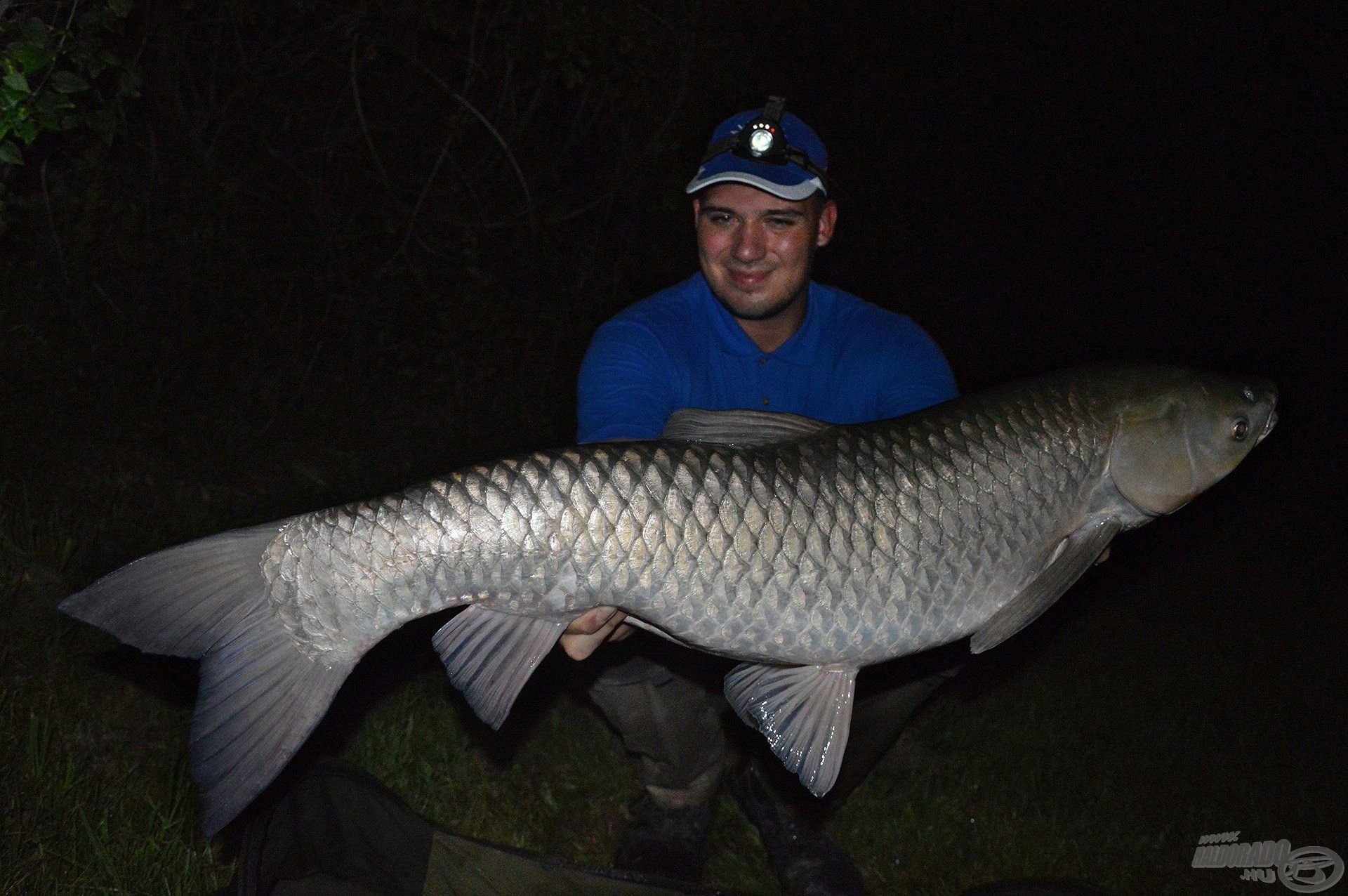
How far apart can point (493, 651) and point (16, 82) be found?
124 cm

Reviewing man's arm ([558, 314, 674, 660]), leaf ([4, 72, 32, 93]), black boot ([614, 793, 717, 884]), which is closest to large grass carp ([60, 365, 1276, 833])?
man's arm ([558, 314, 674, 660])

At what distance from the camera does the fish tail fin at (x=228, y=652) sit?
1.67 metres

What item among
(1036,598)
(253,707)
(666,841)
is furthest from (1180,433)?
(253,707)

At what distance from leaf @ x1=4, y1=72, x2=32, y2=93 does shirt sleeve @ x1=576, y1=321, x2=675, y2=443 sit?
1.11 meters

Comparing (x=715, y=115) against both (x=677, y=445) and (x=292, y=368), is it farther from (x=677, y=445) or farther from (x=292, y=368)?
(x=677, y=445)

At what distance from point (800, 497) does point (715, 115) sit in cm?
325

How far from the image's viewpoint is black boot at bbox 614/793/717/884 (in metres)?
2.63

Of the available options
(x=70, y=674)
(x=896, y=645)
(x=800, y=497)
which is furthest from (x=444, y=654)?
(x=70, y=674)

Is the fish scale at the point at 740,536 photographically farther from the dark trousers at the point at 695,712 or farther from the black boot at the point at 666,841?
the black boot at the point at 666,841

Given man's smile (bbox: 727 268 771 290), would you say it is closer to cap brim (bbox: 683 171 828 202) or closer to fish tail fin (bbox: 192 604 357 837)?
cap brim (bbox: 683 171 828 202)

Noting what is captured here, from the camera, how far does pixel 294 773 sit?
2.31 m

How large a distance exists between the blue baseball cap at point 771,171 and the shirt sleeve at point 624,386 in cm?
34

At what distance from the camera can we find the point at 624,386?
242cm

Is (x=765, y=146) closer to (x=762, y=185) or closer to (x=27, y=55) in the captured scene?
(x=762, y=185)
